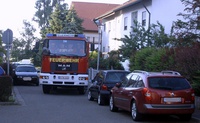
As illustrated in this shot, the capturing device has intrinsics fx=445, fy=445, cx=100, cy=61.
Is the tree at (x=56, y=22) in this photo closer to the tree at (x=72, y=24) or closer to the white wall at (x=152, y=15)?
the tree at (x=72, y=24)

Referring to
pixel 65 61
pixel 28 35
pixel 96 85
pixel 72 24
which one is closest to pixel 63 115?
pixel 96 85

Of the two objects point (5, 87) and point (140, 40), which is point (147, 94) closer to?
point (5, 87)

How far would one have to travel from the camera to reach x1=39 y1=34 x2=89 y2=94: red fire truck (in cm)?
2375

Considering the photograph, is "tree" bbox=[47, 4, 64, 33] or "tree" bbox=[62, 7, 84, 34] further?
"tree" bbox=[47, 4, 64, 33]

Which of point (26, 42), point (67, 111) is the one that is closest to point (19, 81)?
point (67, 111)

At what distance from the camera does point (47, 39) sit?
23906mm

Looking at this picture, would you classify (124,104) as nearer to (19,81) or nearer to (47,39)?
(47,39)

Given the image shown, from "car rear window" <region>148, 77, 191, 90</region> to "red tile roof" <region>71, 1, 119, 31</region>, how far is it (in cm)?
5667

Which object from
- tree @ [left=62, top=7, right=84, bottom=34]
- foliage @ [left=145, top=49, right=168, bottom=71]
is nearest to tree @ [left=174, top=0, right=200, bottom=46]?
foliage @ [left=145, top=49, right=168, bottom=71]

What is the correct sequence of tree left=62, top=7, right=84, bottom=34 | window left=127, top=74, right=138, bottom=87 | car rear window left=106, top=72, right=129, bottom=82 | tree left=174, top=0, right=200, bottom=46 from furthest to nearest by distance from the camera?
tree left=62, top=7, right=84, bottom=34 → car rear window left=106, top=72, right=129, bottom=82 → tree left=174, top=0, right=200, bottom=46 → window left=127, top=74, right=138, bottom=87

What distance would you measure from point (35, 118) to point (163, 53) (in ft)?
25.6

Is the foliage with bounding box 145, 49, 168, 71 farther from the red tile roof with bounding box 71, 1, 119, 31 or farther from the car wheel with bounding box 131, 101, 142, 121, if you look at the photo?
the red tile roof with bounding box 71, 1, 119, 31

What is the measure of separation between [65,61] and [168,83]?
37.4ft

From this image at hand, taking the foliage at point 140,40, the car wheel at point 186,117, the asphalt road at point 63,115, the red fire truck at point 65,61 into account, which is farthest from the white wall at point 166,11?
the car wheel at point 186,117
